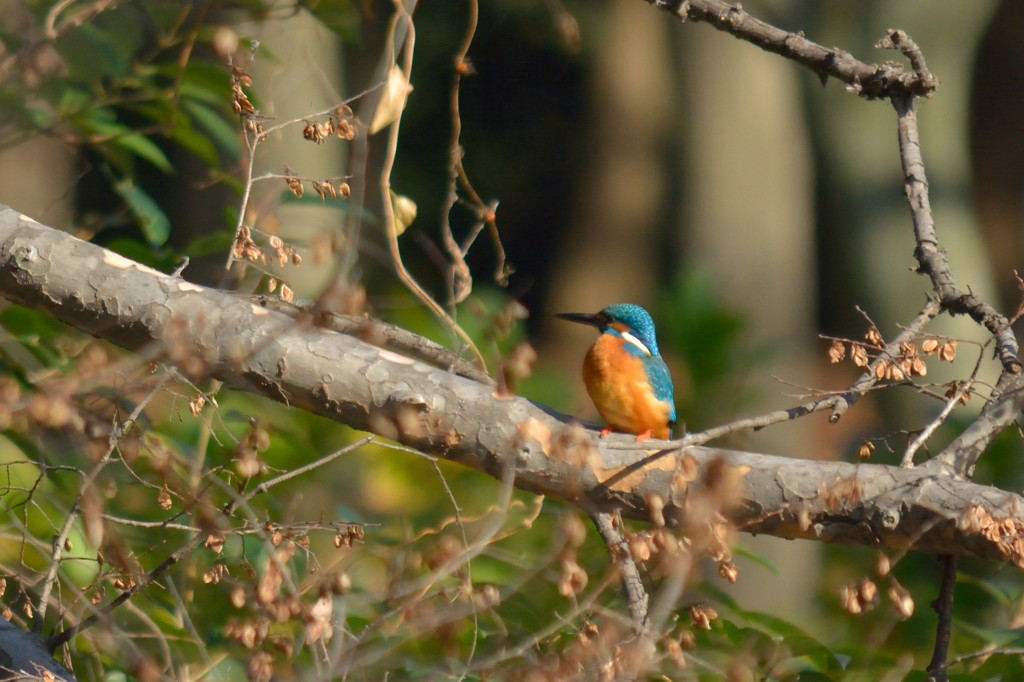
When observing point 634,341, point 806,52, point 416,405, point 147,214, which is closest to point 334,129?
point 416,405

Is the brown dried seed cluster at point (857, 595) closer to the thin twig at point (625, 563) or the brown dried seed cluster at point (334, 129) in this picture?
the thin twig at point (625, 563)

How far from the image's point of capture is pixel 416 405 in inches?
74.3

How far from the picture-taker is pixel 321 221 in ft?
12.3

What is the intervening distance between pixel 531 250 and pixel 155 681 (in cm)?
728

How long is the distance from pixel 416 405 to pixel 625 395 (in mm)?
858

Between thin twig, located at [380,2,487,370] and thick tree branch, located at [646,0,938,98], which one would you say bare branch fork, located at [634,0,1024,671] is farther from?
thin twig, located at [380,2,487,370]

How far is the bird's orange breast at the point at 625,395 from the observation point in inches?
102

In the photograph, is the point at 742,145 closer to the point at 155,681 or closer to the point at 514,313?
the point at 514,313

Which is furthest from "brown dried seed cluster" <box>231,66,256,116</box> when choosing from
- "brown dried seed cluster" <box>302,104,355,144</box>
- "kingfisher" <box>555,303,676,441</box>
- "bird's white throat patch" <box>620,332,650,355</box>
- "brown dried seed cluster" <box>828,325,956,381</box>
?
"bird's white throat patch" <box>620,332,650,355</box>

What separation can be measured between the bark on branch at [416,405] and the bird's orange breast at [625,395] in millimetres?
632

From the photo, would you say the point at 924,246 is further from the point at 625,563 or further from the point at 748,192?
the point at 748,192

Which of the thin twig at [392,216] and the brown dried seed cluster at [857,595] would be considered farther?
the thin twig at [392,216]

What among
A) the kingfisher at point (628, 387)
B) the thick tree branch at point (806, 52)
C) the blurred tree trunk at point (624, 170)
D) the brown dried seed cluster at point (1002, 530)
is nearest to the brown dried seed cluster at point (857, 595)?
the brown dried seed cluster at point (1002, 530)

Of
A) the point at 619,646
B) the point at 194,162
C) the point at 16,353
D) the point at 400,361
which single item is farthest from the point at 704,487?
the point at 194,162
